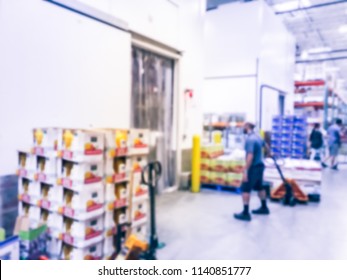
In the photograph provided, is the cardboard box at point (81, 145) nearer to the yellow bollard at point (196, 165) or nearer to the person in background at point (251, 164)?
the person in background at point (251, 164)

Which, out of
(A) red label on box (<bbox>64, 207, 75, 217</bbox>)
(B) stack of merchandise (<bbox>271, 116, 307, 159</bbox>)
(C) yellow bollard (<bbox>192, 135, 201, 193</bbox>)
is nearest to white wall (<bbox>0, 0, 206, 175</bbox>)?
(A) red label on box (<bbox>64, 207, 75, 217</bbox>)

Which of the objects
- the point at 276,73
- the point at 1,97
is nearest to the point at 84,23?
the point at 1,97

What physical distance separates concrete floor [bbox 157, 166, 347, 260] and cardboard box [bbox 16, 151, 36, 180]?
1.64 m

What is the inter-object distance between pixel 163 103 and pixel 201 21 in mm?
2382

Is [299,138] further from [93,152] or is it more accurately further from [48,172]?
[48,172]

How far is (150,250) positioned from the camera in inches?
117

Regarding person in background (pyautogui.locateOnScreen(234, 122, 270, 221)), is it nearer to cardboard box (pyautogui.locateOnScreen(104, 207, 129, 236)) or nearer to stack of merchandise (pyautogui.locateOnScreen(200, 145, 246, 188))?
stack of merchandise (pyautogui.locateOnScreen(200, 145, 246, 188))

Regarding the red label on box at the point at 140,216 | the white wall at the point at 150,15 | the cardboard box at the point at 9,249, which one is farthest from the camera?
the white wall at the point at 150,15

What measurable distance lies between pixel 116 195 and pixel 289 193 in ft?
11.8

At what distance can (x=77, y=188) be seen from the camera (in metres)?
2.80

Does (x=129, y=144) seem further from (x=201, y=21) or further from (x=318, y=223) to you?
(x=201, y=21)

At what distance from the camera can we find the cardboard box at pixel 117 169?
3.07 m

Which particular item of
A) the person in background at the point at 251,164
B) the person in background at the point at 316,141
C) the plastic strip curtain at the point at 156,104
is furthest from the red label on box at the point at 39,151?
the person in background at the point at 316,141

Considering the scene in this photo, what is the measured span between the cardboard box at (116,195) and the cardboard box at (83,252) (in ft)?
1.31
